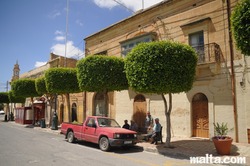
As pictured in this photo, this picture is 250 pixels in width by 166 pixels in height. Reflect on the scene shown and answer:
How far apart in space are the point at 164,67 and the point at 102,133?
449cm

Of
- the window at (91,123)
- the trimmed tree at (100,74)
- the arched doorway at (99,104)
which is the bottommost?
the window at (91,123)

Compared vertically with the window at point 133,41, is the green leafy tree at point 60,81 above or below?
below

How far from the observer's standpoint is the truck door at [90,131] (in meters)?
11.7

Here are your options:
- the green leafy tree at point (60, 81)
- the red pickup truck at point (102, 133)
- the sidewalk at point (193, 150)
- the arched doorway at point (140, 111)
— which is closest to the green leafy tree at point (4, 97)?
the green leafy tree at point (60, 81)

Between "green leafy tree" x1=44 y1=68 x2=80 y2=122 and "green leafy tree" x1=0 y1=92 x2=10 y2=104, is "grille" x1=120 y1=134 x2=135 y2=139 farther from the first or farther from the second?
"green leafy tree" x1=0 y1=92 x2=10 y2=104

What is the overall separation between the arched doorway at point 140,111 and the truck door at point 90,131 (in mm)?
6687

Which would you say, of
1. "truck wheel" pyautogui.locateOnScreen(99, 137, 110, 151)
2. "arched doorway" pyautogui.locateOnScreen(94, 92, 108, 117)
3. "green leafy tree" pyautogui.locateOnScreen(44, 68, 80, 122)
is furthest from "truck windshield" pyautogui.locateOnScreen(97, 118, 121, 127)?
"green leafy tree" pyautogui.locateOnScreen(44, 68, 80, 122)

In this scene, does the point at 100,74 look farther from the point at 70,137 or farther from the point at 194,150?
the point at 194,150

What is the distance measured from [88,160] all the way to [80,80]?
8.32m

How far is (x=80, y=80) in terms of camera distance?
1612 cm

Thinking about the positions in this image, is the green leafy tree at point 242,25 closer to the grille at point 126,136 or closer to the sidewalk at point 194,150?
the sidewalk at point 194,150

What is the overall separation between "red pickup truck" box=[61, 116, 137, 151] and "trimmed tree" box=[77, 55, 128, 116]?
3.31m

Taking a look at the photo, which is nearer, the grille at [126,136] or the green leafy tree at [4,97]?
the grille at [126,136]

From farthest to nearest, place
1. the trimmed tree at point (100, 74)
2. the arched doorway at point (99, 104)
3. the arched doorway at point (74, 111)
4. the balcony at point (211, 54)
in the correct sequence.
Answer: the arched doorway at point (74, 111), the arched doorway at point (99, 104), the trimmed tree at point (100, 74), the balcony at point (211, 54)
